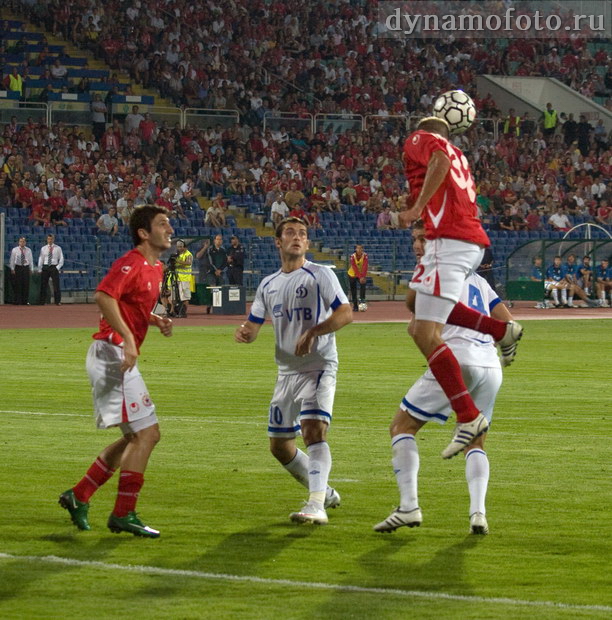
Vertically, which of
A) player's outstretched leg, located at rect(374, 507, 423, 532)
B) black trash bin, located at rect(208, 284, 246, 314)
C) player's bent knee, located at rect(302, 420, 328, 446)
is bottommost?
black trash bin, located at rect(208, 284, 246, 314)

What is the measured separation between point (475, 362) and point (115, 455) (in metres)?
2.29

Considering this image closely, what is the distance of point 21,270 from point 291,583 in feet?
106

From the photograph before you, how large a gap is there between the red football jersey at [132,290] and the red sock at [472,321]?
183 cm

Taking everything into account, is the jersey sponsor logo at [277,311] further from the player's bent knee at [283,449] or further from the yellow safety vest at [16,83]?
the yellow safety vest at [16,83]

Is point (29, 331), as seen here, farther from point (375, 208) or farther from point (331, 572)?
point (331, 572)

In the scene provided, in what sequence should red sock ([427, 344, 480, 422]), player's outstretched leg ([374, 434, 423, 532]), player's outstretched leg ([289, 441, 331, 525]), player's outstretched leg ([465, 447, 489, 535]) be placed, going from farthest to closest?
player's outstretched leg ([289, 441, 331, 525]), player's outstretched leg ([465, 447, 489, 535]), player's outstretched leg ([374, 434, 423, 532]), red sock ([427, 344, 480, 422])

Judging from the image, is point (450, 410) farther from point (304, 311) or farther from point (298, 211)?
Result: point (298, 211)

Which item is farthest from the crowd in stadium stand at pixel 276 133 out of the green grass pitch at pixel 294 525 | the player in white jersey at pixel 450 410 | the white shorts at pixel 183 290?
the player in white jersey at pixel 450 410

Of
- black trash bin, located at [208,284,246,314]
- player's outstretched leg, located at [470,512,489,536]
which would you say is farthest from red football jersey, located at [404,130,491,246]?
black trash bin, located at [208,284,246,314]

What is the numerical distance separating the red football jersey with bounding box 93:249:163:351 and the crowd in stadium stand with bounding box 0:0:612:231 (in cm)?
3215

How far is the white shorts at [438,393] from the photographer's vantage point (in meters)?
8.43

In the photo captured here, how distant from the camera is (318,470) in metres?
8.92

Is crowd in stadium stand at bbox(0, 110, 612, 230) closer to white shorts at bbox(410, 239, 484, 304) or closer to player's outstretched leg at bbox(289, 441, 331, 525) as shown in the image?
player's outstretched leg at bbox(289, 441, 331, 525)

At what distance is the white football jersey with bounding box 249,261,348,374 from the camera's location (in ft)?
30.0
